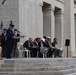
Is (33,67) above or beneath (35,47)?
beneath

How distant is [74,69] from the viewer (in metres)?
18.9

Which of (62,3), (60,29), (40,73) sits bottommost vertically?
(40,73)

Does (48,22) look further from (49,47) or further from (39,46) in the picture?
(39,46)

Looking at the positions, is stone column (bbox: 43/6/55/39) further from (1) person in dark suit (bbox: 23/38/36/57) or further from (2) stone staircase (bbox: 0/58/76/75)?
(2) stone staircase (bbox: 0/58/76/75)

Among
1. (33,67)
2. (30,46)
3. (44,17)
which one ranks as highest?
(44,17)

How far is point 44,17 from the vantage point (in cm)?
3884

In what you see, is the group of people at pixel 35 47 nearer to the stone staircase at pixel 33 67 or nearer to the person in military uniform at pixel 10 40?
the person in military uniform at pixel 10 40

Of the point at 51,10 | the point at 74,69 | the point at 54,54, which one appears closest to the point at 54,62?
the point at 74,69

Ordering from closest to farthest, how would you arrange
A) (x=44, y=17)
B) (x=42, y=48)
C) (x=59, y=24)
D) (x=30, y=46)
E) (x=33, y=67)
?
(x=33, y=67) → (x=42, y=48) → (x=30, y=46) → (x=44, y=17) → (x=59, y=24)

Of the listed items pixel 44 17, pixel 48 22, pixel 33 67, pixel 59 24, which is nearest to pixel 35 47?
pixel 33 67

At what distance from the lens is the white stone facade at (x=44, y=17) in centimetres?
2852

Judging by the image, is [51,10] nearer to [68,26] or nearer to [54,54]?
[68,26]

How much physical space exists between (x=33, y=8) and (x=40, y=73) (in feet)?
50.7

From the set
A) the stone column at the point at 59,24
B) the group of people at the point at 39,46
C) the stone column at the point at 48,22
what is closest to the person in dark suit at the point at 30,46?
the group of people at the point at 39,46
